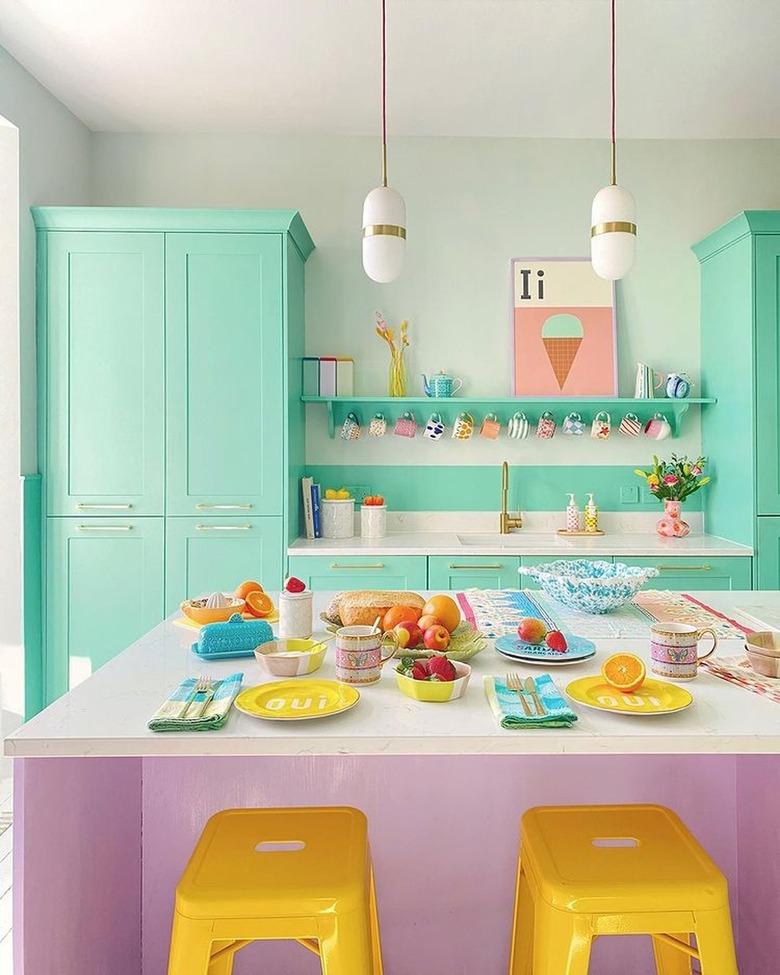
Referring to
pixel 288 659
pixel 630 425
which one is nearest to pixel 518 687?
pixel 288 659

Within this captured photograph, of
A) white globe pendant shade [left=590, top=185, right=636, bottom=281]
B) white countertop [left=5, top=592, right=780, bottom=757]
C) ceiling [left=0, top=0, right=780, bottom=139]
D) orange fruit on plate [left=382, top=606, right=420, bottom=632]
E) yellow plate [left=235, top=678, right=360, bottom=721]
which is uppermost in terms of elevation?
ceiling [left=0, top=0, right=780, bottom=139]

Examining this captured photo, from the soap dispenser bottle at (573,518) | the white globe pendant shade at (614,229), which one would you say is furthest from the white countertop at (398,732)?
the soap dispenser bottle at (573,518)

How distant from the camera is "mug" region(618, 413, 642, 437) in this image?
12.7ft

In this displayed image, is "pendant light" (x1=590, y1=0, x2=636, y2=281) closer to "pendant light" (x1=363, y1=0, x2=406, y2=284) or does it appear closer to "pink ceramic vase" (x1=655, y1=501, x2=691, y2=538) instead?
"pendant light" (x1=363, y1=0, x2=406, y2=284)

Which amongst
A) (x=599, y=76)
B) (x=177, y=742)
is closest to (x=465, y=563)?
(x=599, y=76)

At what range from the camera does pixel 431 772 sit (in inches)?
66.9

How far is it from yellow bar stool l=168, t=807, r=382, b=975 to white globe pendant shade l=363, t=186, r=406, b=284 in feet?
4.40

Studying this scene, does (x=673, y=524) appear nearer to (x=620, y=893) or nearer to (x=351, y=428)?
(x=351, y=428)

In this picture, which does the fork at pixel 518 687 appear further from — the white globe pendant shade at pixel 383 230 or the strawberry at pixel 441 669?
the white globe pendant shade at pixel 383 230

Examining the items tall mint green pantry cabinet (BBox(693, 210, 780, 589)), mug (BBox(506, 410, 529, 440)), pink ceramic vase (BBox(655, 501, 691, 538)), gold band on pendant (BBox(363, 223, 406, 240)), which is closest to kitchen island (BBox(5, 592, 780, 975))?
gold band on pendant (BBox(363, 223, 406, 240))

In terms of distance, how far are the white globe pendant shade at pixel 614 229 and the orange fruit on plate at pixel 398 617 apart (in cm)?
99

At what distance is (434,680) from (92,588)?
2420 mm

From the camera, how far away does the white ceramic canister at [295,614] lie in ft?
5.71

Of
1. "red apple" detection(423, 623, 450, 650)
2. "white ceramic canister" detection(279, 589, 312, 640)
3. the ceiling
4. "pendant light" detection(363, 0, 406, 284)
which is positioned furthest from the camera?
the ceiling
